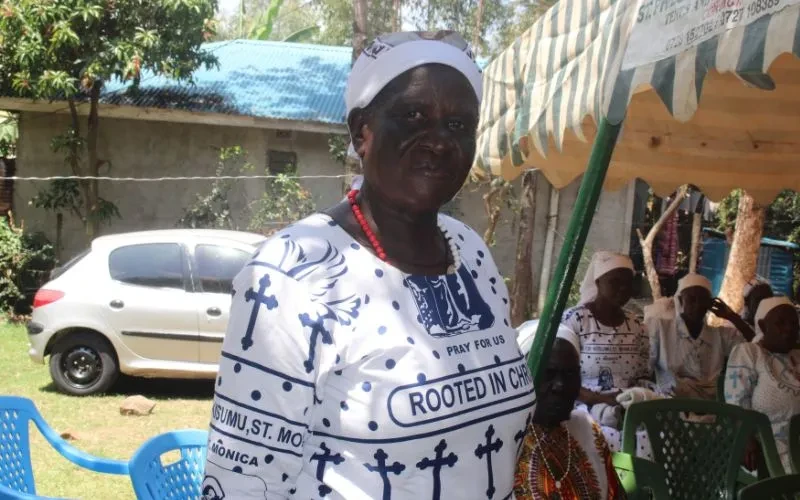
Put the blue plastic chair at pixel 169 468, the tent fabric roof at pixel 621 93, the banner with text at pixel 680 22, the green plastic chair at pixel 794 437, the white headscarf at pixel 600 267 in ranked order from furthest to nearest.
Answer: the white headscarf at pixel 600 267
the green plastic chair at pixel 794 437
the blue plastic chair at pixel 169 468
the tent fabric roof at pixel 621 93
the banner with text at pixel 680 22

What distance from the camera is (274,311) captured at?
1.35 m

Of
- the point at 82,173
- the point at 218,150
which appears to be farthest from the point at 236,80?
the point at 82,173

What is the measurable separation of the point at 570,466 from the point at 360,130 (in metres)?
1.62

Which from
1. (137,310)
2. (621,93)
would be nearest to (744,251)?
(137,310)

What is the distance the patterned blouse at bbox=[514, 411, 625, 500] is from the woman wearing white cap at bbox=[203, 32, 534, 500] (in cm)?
112

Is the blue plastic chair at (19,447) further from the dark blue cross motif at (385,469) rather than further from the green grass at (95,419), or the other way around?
the dark blue cross motif at (385,469)

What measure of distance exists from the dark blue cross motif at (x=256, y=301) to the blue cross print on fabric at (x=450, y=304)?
30cm

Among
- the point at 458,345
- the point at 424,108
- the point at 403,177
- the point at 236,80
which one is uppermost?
the point at 236,80

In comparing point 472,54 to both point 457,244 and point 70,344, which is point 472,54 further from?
point 70,344

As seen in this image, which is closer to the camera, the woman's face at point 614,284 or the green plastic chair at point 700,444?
the green plastic chair at point 700,444

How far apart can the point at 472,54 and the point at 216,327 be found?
19.7 feet

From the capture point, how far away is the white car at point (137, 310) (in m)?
7.30

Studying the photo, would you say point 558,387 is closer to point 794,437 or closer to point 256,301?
point 256,301

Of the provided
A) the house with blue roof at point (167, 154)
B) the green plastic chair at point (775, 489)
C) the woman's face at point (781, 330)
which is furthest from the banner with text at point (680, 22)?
the house with blue roof at point (167, 154)
